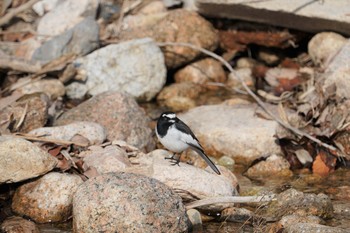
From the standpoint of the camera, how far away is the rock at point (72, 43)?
447 inches

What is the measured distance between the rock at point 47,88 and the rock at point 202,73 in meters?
2.41

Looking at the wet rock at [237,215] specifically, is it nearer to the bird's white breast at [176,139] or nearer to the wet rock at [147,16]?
the bird's white breast at [176,139]

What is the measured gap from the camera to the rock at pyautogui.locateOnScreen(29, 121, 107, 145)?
27.9ft

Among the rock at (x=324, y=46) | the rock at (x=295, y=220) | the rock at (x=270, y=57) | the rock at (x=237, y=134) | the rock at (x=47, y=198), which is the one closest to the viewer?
the rock at (x=295, y=220)

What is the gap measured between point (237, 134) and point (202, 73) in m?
2.90

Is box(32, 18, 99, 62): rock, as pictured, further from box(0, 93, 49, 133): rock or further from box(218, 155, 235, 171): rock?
box(218, 155, 235, 171): rock

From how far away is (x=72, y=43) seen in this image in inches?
453

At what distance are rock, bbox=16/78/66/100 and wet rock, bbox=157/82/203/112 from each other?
1.77 metres

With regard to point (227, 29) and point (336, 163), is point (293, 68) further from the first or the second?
point (336, 163)

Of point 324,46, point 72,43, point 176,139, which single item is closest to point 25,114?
point 176,139

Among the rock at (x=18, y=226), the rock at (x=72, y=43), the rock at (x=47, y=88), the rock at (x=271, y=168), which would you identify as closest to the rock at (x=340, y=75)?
the rock at (x=271, y=168)

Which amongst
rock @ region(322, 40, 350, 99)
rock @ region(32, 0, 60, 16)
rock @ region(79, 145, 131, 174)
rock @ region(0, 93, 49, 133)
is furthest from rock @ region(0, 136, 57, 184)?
rock @ region(32, 0, 60, 16)

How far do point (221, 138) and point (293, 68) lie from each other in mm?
3087

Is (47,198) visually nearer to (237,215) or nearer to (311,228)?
(237,215)
